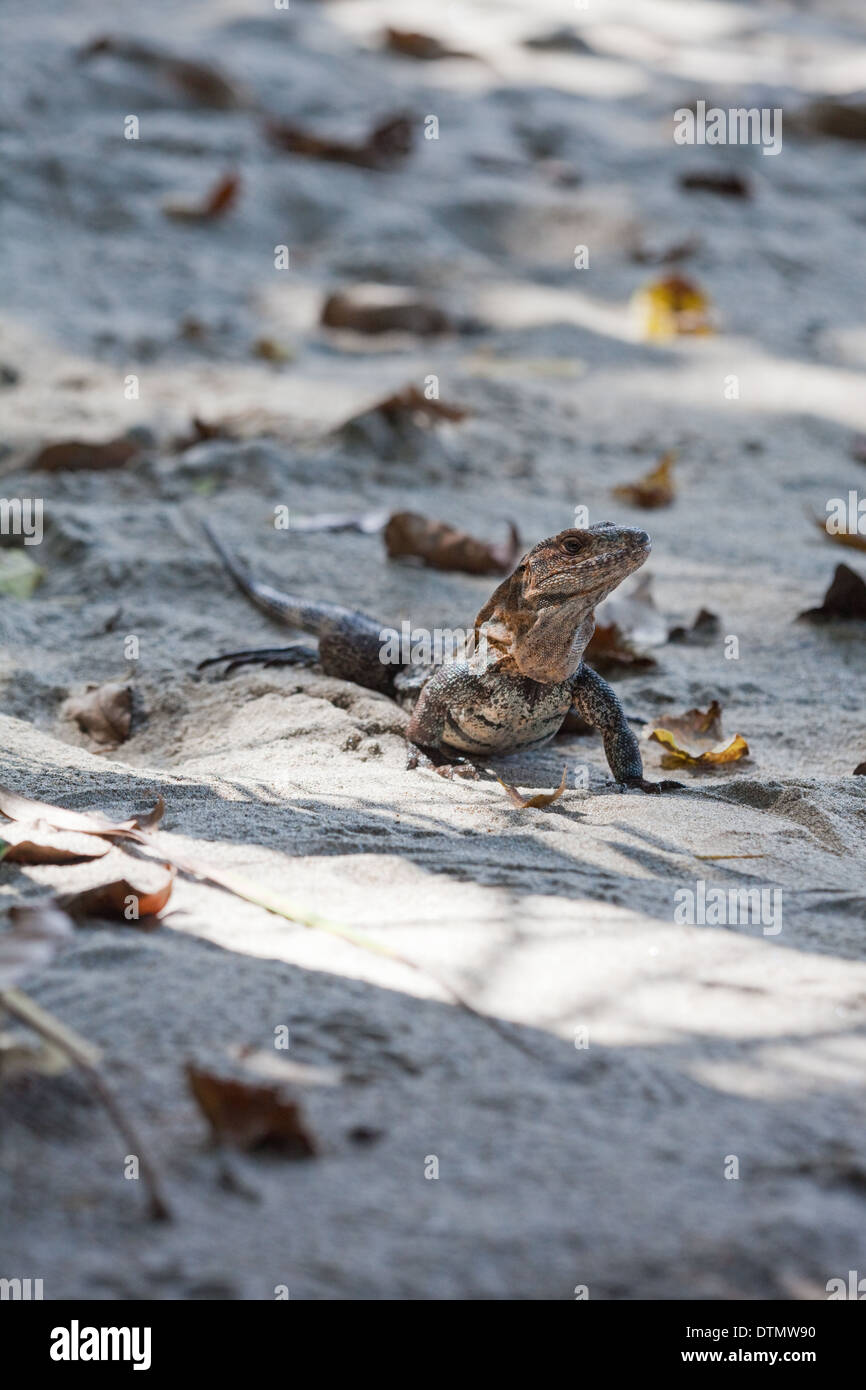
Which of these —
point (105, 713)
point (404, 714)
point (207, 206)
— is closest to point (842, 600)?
point (404, 714)

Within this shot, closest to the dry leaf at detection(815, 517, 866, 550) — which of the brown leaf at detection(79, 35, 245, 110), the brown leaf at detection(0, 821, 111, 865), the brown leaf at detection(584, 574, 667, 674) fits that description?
the brown leaf at detection(584, 574, 667, 674)

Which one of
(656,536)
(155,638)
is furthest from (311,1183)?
(656,536)

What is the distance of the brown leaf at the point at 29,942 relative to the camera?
77.7 inches

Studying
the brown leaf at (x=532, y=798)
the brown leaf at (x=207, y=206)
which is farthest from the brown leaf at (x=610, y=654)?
the brown leaf at (x=207, y=206)

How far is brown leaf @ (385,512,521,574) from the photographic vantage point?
5.19 metres

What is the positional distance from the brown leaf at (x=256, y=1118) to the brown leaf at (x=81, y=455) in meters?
4.44

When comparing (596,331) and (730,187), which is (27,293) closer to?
(596,331)

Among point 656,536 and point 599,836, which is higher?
point 656,536

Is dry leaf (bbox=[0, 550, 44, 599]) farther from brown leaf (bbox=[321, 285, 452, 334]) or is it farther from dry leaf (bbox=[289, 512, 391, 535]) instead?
brown leaf (bbox=[321, 285, 452, 334])

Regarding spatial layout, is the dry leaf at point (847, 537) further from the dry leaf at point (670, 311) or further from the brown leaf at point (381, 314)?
the brown leaf at point (381, 314)

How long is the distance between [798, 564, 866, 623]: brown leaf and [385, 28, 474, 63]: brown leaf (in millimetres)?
8240

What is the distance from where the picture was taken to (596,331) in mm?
8055

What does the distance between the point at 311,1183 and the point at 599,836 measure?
1.42m

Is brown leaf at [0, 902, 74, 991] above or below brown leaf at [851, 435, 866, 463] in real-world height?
below
